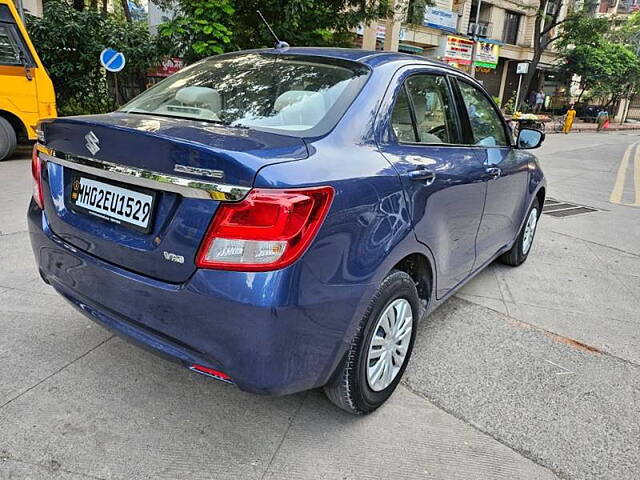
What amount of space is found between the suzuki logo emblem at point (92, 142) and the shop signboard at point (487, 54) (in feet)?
95.8

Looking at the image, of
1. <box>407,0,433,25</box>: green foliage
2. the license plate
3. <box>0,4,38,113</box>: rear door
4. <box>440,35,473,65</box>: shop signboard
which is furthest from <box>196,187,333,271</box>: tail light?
<box>440,35,473,65</box>: shop signboard

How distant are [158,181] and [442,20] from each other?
1042 inches

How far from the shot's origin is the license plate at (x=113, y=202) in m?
1.91

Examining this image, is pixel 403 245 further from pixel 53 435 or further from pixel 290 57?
pixel 53 435

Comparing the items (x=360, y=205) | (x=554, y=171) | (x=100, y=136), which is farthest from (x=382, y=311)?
(x=554, y=171)

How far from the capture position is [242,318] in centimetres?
174

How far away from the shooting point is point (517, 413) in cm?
254

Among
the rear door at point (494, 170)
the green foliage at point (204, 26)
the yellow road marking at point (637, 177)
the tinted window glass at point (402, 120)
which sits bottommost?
the yellow road marking at point (637, 177)

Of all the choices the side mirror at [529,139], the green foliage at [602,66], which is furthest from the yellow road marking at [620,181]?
the green foliage at [602,66]

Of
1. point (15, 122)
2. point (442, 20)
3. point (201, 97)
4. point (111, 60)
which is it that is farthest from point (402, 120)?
point (442, 20)

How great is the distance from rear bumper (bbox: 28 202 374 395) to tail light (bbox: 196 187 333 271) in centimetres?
4

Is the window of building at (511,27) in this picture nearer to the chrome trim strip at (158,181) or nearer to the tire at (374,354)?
the tire at (374,354)

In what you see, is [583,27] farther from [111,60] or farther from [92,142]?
[92,142]

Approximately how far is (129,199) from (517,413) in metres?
2.06
